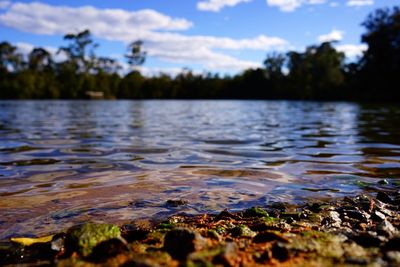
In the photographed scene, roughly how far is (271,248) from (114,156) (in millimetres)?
5649

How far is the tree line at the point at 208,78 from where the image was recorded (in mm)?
63750

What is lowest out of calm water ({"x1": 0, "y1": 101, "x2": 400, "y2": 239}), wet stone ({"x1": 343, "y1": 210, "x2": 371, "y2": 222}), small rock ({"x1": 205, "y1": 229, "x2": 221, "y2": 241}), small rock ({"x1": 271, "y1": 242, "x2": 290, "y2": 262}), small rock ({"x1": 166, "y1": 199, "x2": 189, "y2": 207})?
calm water ({"x1": 0, "y1": 101, "x2": 400, "y2": 239})

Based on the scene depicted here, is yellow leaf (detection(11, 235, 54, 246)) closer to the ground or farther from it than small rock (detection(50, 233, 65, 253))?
closer to the ground

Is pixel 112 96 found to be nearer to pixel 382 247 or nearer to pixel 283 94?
pixel 283 94

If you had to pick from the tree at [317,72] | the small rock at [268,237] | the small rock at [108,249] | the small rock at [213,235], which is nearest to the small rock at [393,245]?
the small rock at [268,237]

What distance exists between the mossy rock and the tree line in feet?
211

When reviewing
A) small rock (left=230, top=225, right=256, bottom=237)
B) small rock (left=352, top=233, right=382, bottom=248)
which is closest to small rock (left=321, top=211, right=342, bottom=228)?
small rock (left=352, top=233, right=382, bottom=248)

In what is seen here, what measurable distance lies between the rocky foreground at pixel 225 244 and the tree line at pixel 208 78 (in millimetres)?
63031

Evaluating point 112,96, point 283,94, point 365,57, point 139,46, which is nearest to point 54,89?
point 112,96

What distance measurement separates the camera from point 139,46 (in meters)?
110

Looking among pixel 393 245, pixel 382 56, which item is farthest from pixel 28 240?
pixel 382 56

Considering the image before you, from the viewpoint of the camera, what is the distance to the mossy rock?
2652mm

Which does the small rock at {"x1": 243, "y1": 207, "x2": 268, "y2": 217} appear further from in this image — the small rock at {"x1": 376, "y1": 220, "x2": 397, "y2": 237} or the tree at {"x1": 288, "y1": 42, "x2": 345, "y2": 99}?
the tree at {"x1": 288, "y1": 42, "x2": 345, "y2": 99}

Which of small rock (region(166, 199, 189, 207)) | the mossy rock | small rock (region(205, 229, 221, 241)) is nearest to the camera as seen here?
the mossy rock
